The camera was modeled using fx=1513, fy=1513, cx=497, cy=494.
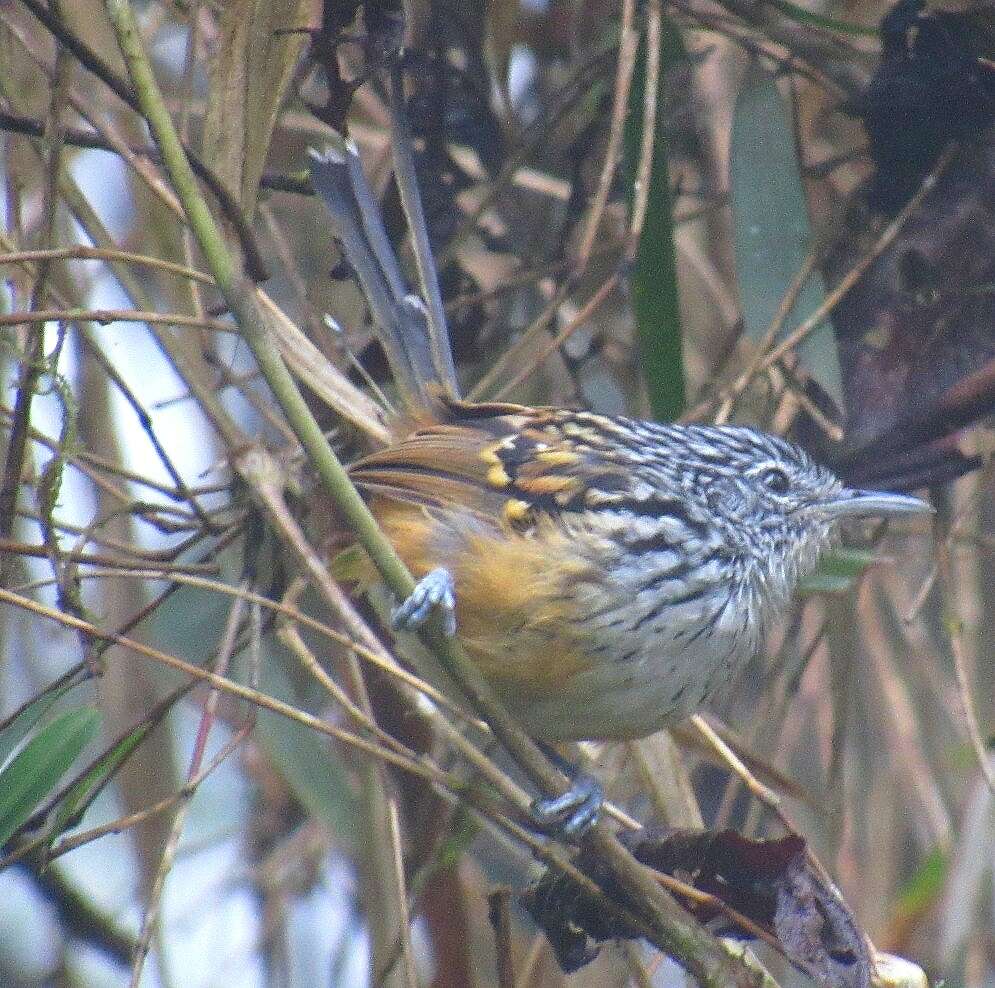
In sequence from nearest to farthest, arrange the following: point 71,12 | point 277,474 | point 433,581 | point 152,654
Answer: point 152,654 → point 433,581 → point 277,474 → point 71,12

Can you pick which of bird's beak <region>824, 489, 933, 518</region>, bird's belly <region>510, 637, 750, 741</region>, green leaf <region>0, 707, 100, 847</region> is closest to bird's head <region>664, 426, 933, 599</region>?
bird's beak <region>824, 489, 933, 518</region>

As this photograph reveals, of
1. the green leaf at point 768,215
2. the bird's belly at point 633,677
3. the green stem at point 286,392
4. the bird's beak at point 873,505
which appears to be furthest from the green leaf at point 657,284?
the green stem at point 286,392

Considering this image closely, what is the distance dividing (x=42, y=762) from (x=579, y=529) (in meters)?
0.95

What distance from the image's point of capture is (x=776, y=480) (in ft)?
9.82

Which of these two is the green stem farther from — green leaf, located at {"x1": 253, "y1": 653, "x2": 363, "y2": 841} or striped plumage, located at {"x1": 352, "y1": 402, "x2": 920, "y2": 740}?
green leaf, located at {"x1": 253, "y1": 653, "x2": 363, "y2": 841}

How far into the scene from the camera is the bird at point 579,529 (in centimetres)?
248

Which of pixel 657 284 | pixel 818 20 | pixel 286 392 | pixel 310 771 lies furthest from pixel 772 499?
pixel 286 392

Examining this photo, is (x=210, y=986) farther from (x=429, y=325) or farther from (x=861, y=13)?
(x=861, y=13)

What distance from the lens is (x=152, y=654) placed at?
214 centimetres

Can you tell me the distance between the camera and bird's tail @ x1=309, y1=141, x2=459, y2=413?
2752 millimetres

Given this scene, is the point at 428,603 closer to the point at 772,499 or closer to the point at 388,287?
the point at 388,287

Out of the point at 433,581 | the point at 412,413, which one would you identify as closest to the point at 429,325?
the point at 412,413

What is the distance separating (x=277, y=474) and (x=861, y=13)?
1.83m

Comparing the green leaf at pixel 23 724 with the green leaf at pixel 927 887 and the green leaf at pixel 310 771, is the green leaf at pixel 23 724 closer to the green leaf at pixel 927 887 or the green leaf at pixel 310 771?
the green leaf at pixel 310 771
